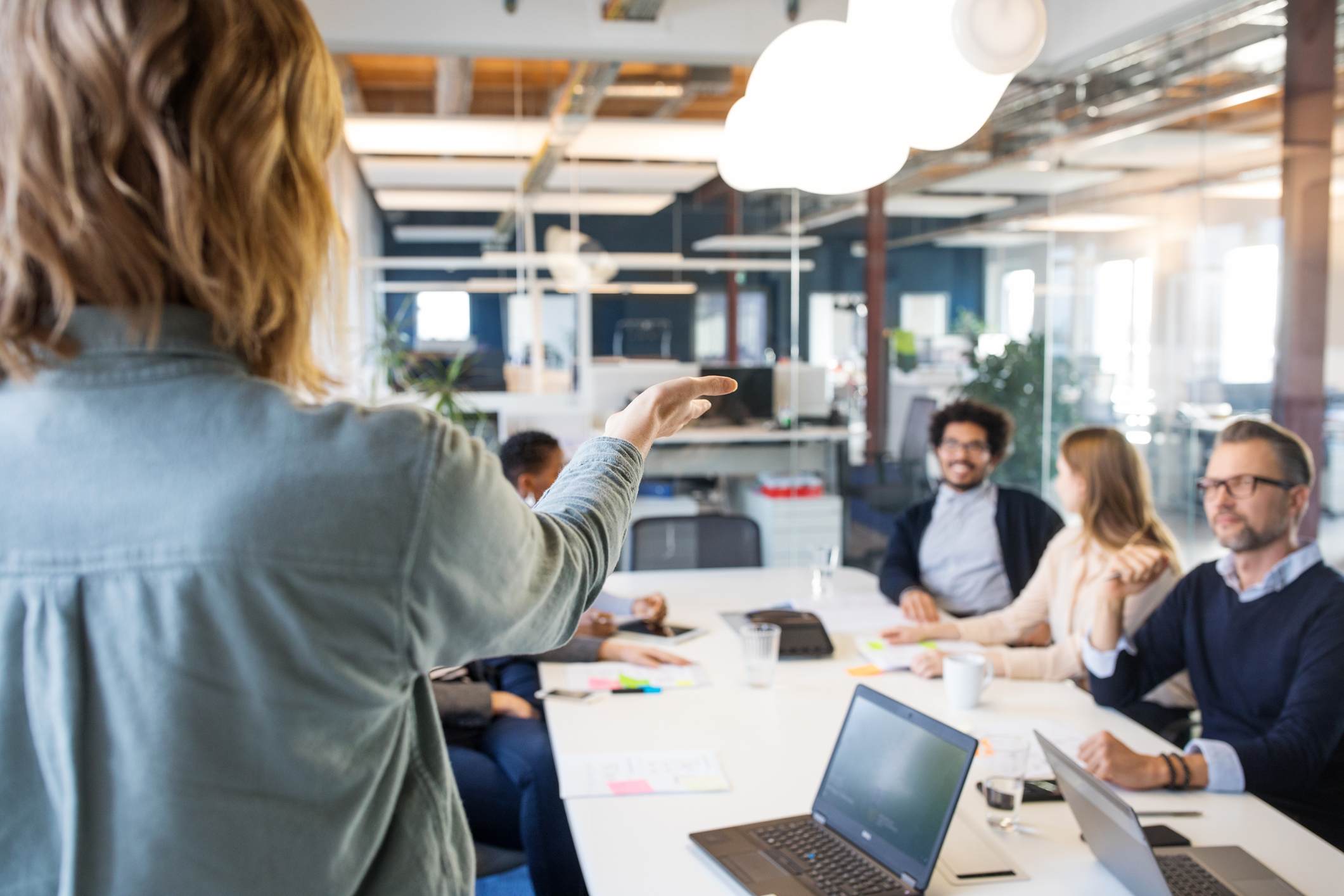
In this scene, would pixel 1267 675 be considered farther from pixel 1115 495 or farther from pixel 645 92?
pixel 645 92

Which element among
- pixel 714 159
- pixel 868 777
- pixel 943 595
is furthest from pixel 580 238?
pixel 868 777

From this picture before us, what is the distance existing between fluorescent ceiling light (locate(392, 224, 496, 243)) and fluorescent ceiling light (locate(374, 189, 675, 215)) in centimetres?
12

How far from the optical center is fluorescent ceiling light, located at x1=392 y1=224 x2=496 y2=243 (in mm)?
6410

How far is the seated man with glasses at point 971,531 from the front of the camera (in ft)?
12.0

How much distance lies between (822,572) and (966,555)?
1.71 feet

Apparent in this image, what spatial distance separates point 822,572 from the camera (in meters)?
3.53

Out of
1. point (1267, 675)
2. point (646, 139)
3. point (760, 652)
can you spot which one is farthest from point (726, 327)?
point (1267, 675)

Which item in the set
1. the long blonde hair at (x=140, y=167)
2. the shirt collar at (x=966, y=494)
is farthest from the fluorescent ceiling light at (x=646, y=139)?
the long blonde hair at (x=140, y=167)

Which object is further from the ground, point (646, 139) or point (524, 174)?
point (646, 139)

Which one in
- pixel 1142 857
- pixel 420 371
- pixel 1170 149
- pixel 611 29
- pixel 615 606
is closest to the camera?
pixel 1142 857

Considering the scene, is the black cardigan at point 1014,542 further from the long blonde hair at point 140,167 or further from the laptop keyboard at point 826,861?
the long blonde hair at point 140,167

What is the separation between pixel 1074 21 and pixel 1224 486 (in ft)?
11.0

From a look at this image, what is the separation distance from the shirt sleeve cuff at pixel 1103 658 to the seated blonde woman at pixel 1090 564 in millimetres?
157

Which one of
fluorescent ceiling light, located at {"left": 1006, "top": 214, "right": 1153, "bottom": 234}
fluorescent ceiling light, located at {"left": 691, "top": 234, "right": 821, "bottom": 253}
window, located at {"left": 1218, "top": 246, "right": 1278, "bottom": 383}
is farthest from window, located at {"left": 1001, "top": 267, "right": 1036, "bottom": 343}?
window, located at {"left": 1218, "top": 246, "right": 1278, "bottom": 383}
